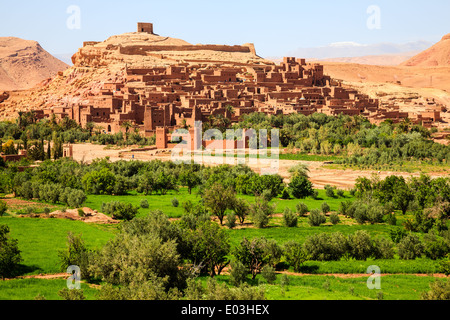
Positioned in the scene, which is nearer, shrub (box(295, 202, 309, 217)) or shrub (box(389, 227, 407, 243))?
shrub (box(389, 227, 407, 243))

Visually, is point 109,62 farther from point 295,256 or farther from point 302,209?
point 295,256

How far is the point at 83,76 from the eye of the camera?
208 ft

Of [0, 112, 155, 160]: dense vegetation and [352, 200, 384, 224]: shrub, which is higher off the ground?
[0, 112, 155, 160]: dense vegetation

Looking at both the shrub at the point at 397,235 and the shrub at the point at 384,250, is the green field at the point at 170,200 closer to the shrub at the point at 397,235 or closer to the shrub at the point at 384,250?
the shrub at the point at 397,235

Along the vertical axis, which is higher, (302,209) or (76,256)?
(76,256)

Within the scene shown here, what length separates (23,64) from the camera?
118500mm

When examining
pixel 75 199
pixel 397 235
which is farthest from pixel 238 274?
pixel 75 199

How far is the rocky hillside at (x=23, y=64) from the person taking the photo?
110062mm

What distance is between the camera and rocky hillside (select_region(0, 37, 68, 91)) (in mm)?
110062

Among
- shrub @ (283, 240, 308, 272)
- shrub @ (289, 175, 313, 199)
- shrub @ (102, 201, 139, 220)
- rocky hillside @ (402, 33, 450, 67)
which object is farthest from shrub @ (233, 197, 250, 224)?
rocky hillside @ (402, 33, 450, 67)

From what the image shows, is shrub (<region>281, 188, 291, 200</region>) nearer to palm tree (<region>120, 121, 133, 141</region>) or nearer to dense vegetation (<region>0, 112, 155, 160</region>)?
dense vegetation (<region>0, 112, 155, 160</region>)

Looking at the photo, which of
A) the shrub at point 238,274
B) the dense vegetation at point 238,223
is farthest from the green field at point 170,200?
the shrub at point 238,274
